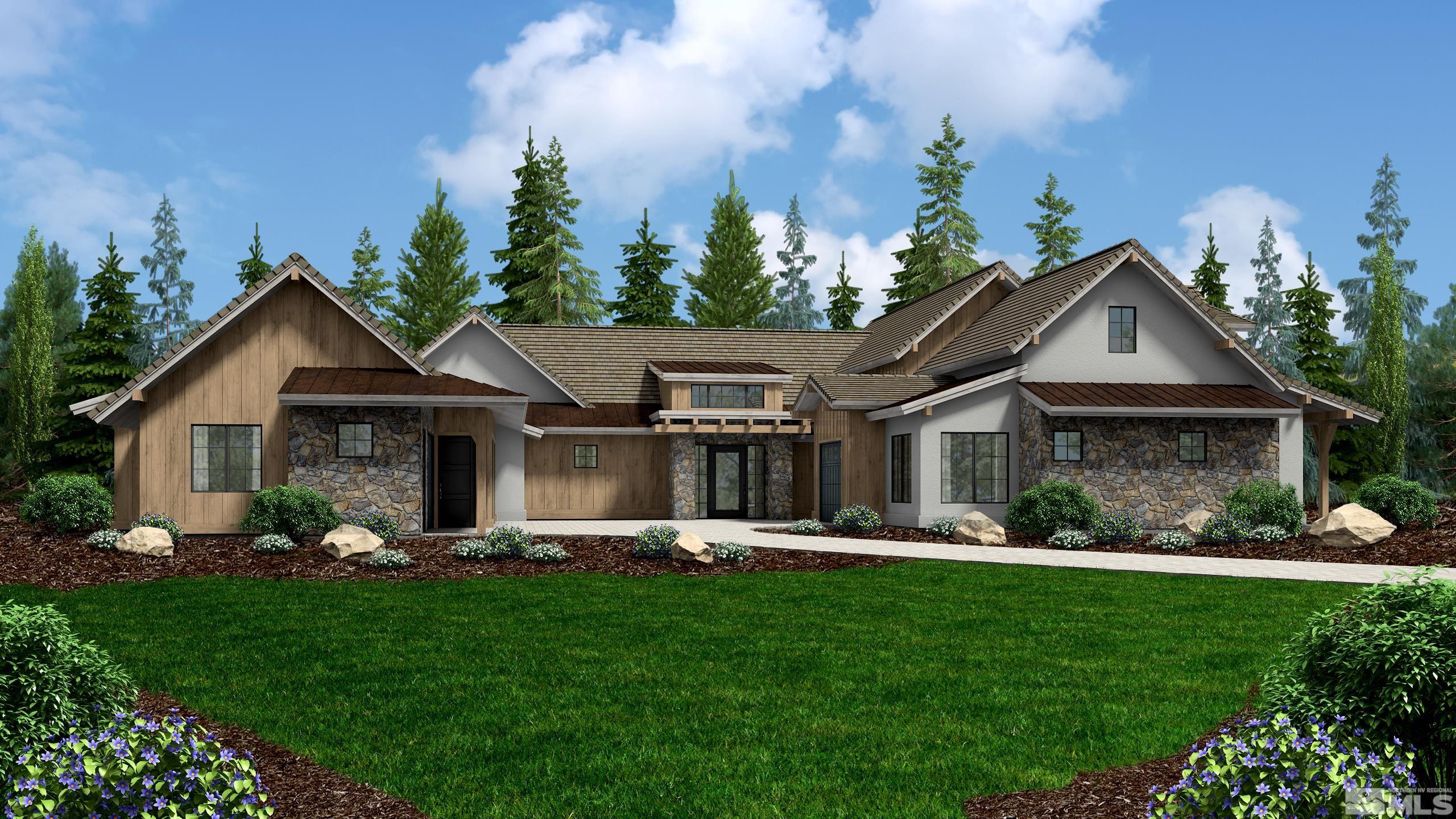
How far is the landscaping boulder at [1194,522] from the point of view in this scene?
72.8 ft

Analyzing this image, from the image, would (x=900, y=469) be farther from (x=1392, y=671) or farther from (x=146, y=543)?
(x=1392, y=671)

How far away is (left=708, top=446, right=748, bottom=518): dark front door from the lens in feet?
95.2

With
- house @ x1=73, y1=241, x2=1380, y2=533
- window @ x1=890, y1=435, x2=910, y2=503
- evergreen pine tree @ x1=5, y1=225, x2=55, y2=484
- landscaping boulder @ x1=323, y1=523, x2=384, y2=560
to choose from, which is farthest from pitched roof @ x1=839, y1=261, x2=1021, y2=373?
evergreen pine tree @ x1=5, y1=225, x2=55, y2=484

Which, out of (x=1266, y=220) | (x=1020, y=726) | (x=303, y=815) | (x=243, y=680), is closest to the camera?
(x=303, y=815)

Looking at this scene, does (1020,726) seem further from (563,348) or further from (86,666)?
(563,348)

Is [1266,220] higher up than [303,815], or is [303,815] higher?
[1266,220]

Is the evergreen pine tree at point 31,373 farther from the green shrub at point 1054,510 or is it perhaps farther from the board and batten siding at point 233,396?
the green shrub at point 1054,510

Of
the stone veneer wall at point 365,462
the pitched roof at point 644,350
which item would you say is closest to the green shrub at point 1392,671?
the stone veneer wall at point 365,462

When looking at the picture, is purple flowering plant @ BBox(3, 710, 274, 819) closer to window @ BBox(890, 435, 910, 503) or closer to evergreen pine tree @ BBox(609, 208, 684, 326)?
window @ BBox(890, 435, 910, 503)

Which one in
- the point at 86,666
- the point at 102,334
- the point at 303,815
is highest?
the point at 102,334

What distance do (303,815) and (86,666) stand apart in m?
1.34

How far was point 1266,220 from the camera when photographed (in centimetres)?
5047

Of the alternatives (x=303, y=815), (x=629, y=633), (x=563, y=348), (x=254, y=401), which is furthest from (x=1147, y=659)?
(x=563, y=348)

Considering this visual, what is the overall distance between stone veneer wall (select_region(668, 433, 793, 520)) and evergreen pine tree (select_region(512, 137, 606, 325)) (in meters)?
17.9
